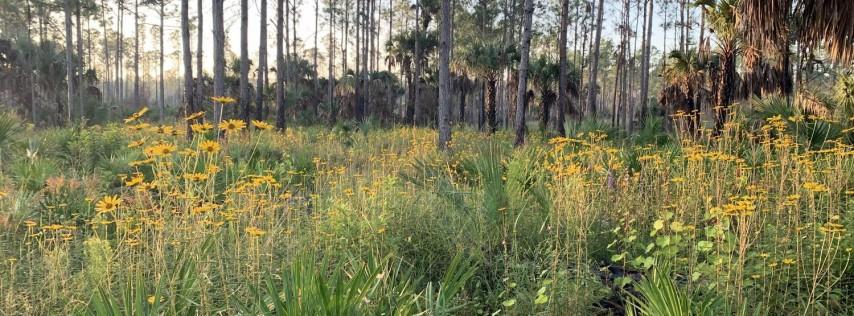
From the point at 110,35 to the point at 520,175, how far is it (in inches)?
2362

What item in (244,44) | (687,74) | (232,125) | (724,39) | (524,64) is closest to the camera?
(232,125)

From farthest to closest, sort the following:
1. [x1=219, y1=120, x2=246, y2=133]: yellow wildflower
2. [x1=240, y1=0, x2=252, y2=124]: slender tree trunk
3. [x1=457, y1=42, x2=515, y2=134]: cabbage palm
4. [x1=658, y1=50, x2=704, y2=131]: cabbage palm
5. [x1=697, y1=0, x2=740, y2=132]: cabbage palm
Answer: [x1=457, y1=42, x2=515, y2=134]: cabbage palm < [x1=658, y1=50, x2=704, y2=131]: cabbage palm < [x1=240, y1=0, x2=252, y2=124]: slender tree trunk < [x1=697, y1=0, x2=740, y2=132]: cabbage palm < [x1=219, y1=120, x2=246, y2=133]: yellow wildflower

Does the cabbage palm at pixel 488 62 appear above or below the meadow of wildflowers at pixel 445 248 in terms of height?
above

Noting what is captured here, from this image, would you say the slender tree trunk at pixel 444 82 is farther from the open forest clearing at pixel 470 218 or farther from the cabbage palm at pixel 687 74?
the cabbage palm at pixel 687 74

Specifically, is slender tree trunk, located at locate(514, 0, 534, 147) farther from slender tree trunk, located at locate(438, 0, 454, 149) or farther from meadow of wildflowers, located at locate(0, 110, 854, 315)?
meadow of wildflowers, located at locate(0, 110, 854, 315)

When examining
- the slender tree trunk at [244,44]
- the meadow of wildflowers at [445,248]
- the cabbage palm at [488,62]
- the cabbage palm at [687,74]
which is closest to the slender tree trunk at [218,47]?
the slender tree trunk at [244,44]

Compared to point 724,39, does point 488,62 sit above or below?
above

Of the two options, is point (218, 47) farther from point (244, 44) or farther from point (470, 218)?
point (470, 218)

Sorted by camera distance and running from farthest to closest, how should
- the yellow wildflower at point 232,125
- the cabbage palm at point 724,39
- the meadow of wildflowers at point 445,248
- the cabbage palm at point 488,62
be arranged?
the cabbage palm at point 488,62 < the cabbage palm at point 724,39 < the yellow wildflower at point 232,125 < the meadow of wildflowers at point 445,248

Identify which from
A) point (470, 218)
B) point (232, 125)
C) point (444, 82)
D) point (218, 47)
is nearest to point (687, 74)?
point (444, 82)

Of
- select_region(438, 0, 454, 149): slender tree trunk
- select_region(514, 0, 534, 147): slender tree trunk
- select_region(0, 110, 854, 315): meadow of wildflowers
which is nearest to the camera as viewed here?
select_region(0, 110, 854, 315): meadow of wildflowers

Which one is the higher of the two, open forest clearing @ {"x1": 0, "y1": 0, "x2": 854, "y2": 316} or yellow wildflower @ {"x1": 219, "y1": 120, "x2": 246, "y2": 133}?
yellow wildflower @ {"x1": 219, "y1": 120, "x2": 246, "y2": 133}

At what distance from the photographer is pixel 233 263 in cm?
277

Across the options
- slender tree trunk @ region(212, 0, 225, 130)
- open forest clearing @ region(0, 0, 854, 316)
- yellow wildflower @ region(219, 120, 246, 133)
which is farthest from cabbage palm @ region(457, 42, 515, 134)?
yellow wildflower @ region(219, 120, 246, 133)
